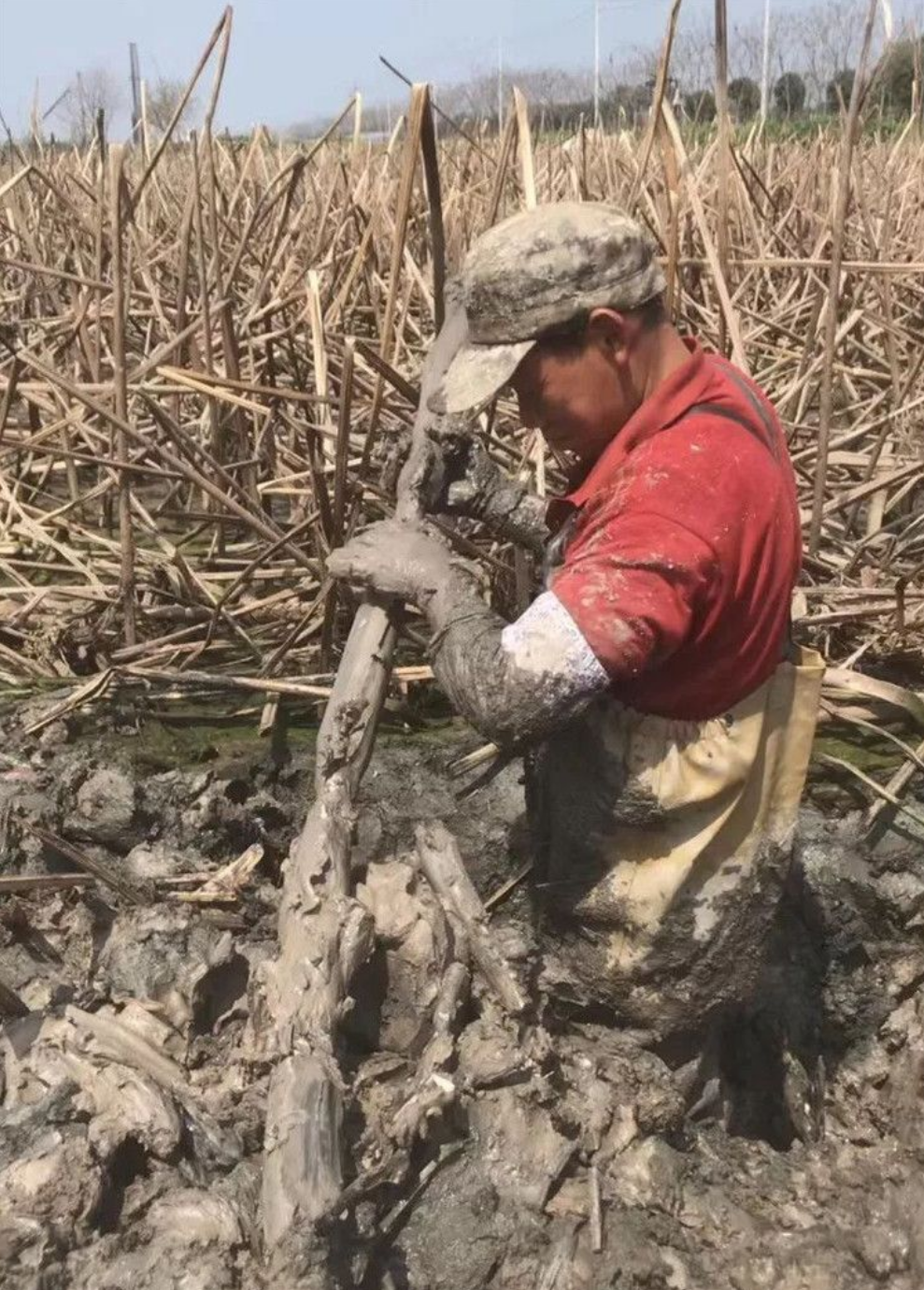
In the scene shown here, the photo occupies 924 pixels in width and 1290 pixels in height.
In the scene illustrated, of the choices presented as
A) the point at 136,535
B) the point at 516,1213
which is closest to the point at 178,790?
the point at 516,1213

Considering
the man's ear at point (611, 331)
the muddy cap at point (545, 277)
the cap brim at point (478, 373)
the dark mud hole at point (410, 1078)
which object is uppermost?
the muddy cap at point (545, 277)

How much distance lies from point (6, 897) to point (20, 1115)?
48cm


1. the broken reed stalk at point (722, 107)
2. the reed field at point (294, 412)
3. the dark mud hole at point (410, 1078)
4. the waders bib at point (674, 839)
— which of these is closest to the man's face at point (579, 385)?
the waders bib at point (674, 839)

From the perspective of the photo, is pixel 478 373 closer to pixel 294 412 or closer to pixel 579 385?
pixel 579 385

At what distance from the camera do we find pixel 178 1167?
5.28 feet

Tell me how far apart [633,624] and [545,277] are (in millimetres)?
451

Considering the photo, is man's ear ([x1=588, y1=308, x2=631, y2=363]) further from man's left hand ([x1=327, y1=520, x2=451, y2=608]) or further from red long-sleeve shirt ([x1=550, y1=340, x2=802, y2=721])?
man's left hand ([x1=327, y1=520, x2=451, y2=608])

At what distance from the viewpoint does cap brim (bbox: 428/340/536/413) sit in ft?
5.23

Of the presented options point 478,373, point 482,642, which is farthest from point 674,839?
point 478,373

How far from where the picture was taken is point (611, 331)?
1599mm

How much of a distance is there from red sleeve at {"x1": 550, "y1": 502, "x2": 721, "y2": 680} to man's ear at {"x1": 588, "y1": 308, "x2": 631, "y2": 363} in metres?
0.24

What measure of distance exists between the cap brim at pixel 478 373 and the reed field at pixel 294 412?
0.43 metres

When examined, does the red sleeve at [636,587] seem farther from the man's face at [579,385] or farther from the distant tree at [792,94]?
the distant tree at [792,94]

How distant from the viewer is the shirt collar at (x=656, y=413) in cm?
161
